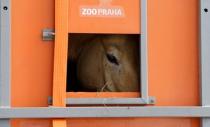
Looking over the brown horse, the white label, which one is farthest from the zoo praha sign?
the brown horse

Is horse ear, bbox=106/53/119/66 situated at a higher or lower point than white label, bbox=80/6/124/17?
lower

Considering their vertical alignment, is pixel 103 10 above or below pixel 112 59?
above

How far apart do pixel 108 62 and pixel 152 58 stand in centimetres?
22

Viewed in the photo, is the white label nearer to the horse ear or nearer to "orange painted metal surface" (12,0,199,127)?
"orange painted metal surface" (12,0,199,127)

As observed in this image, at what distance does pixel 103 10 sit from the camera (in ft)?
7.57

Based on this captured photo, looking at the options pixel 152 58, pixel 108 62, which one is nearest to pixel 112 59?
pixel 108 62

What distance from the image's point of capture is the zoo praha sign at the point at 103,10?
2293 mm

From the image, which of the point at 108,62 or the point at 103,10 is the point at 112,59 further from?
the point at 103,10

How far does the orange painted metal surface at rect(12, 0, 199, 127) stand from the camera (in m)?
2.26

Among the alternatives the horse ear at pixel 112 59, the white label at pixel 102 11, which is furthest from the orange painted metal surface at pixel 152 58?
the horse ear at pixel 112 59

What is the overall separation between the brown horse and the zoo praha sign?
11cm

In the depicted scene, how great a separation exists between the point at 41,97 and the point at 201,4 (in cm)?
91

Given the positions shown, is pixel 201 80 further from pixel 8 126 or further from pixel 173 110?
pixel 8 126

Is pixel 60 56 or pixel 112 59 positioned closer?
pixel 60 56
